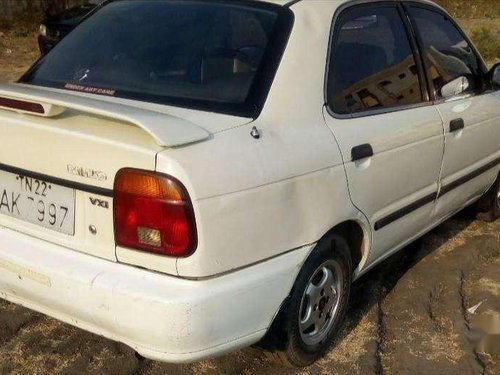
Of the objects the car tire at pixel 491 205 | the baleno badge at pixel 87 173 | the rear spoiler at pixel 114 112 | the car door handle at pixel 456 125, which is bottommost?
the car tire at pixel 491 205

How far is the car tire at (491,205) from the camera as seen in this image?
Answer: 5.20 metres

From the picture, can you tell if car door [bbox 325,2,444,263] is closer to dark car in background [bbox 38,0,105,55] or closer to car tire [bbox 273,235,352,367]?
car tire [bbox 273,235,352,367]

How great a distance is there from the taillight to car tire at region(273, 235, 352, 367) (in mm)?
673

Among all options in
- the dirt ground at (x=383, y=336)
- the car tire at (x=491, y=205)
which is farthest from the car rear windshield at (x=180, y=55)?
the car tire at (x=491, y=205)

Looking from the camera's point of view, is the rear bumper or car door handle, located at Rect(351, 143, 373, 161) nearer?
the rear bumper

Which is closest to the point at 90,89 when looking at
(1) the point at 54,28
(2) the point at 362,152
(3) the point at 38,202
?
(3) the point at 38,202

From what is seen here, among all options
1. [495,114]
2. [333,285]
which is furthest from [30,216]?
[495,114]

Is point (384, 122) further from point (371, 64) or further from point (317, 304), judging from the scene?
point (317, 304)

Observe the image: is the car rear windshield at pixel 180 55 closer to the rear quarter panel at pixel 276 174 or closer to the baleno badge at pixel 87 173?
the rear quarter panel at pixel 276 174

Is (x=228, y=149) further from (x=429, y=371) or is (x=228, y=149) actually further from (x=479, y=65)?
(x=479, y=65)

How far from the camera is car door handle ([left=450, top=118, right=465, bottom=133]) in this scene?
4.00 m

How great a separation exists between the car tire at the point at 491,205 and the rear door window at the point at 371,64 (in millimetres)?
1658

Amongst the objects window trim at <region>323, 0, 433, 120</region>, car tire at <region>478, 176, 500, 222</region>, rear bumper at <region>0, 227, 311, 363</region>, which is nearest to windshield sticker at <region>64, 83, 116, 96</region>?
rear bumper at <region>0, 227, 311, 363</region>

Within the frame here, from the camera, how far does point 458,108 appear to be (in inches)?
163
